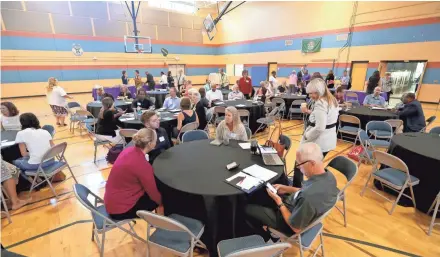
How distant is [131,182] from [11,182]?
2.45 metres

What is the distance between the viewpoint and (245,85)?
8.22 meters

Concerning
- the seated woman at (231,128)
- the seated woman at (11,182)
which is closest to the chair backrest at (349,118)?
the seated woman at (231,128)

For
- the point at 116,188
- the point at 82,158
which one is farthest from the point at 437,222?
the point at 82,158

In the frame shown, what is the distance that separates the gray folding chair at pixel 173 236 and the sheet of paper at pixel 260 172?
0.68 metres

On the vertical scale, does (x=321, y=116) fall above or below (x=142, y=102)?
above

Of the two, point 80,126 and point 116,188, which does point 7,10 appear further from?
point 116,188

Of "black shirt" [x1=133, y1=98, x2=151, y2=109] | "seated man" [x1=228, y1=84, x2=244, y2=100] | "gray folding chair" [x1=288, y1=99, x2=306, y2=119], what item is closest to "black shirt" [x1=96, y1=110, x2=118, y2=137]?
"black shirt" [x1=133, y1=98, x2=151, y2=109]

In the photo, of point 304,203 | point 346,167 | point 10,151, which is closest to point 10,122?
point 10,151

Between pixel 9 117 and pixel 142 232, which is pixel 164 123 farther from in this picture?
pixel 9 117

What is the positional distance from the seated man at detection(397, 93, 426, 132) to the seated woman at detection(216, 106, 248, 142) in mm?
3570

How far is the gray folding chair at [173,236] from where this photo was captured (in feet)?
4.98

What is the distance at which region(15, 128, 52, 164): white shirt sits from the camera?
3.00 meters

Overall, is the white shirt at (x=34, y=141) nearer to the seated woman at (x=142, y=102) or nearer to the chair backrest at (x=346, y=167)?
the seated woman at (x=142, y=102)

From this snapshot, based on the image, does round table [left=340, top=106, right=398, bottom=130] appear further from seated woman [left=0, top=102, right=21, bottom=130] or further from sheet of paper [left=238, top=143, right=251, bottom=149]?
seated woman [left=0, top=102, right=21, bottom=130]
